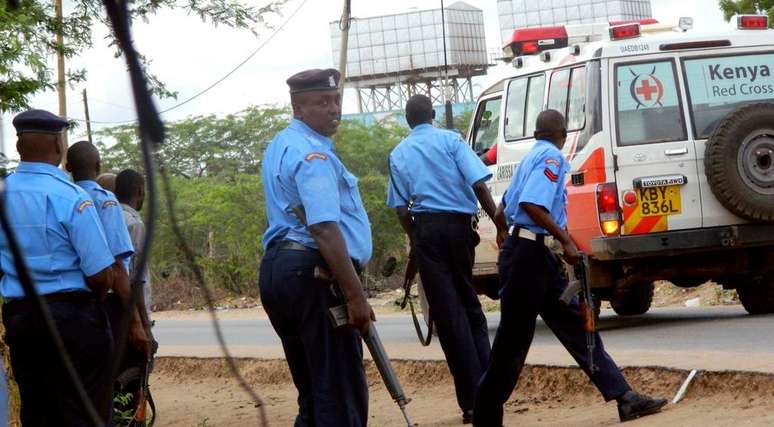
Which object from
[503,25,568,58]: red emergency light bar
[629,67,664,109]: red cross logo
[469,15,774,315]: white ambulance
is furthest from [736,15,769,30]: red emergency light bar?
[503,25,568,58]: red emergency light bar

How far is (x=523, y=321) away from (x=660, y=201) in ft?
13.7

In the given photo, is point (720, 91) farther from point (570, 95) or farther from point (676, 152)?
point (570, 95)

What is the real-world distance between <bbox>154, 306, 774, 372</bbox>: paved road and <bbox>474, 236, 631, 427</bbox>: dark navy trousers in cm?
120

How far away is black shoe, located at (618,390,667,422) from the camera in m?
6.22

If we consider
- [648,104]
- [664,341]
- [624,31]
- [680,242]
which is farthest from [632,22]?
[664,341]

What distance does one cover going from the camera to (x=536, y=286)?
602 cm

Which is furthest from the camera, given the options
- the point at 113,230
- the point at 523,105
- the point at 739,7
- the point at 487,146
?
the point at 739,7

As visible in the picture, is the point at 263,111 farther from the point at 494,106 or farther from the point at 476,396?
the point at 476,396

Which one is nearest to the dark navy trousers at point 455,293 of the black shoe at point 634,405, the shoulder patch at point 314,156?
the black shoe at point 634,405

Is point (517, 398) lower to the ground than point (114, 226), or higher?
lower

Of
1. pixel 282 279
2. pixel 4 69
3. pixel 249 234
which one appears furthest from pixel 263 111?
pixel 282 279

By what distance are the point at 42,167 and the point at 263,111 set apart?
35208mm

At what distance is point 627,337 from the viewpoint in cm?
1027

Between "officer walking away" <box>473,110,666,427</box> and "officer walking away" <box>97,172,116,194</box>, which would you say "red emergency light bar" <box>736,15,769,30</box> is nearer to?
"officer walking away" <box>473,110,666,427</box>
